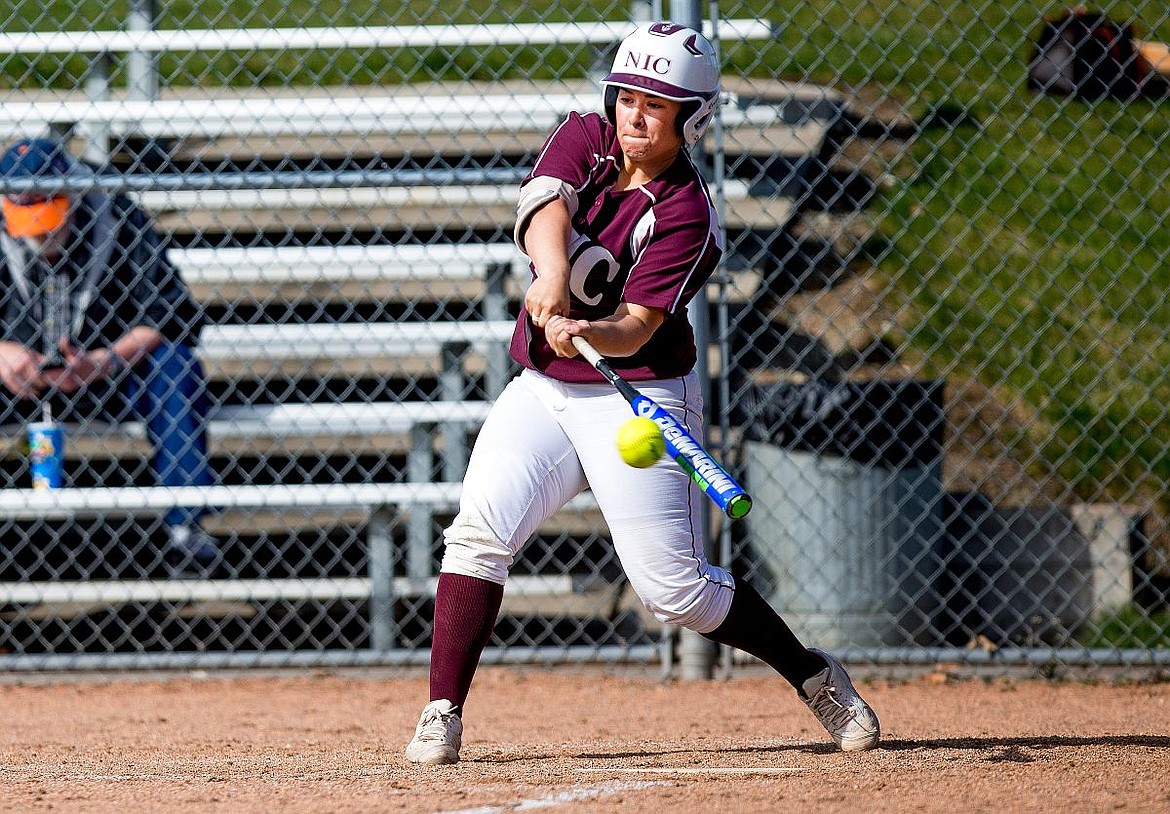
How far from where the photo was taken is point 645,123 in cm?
300

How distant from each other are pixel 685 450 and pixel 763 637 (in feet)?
2.34

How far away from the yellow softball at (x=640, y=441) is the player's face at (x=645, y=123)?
2.17 ft

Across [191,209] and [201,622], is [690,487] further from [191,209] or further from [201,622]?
[191,209]

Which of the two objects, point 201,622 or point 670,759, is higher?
point 670,759

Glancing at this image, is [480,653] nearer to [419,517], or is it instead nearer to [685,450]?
[685,450]

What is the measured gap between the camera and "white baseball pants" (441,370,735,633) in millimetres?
3080

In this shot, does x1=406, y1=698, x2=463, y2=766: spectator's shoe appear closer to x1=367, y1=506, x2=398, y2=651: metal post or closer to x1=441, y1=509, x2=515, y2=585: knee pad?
x1=441, y1=509, x2=515, y2=585: knee pad

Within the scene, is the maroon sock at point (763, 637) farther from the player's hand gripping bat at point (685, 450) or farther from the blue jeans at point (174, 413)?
the blue jeans at point (174, 413)

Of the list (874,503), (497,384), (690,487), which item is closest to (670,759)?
(690,487)

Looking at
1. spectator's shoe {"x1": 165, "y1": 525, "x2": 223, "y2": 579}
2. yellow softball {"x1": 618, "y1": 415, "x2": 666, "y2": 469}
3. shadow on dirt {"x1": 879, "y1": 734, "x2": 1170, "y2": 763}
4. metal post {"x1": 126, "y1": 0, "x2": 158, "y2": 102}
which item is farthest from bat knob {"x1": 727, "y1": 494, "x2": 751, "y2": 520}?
metal post {"x1": 126, "y1": 0, "x2": 158, "y2": 102}

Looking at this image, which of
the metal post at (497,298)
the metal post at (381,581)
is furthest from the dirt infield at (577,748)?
the metal post at (497,298)

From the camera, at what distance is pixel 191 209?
22.3 ft

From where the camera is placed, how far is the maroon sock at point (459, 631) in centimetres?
310

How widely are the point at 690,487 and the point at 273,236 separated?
429 centimetres
